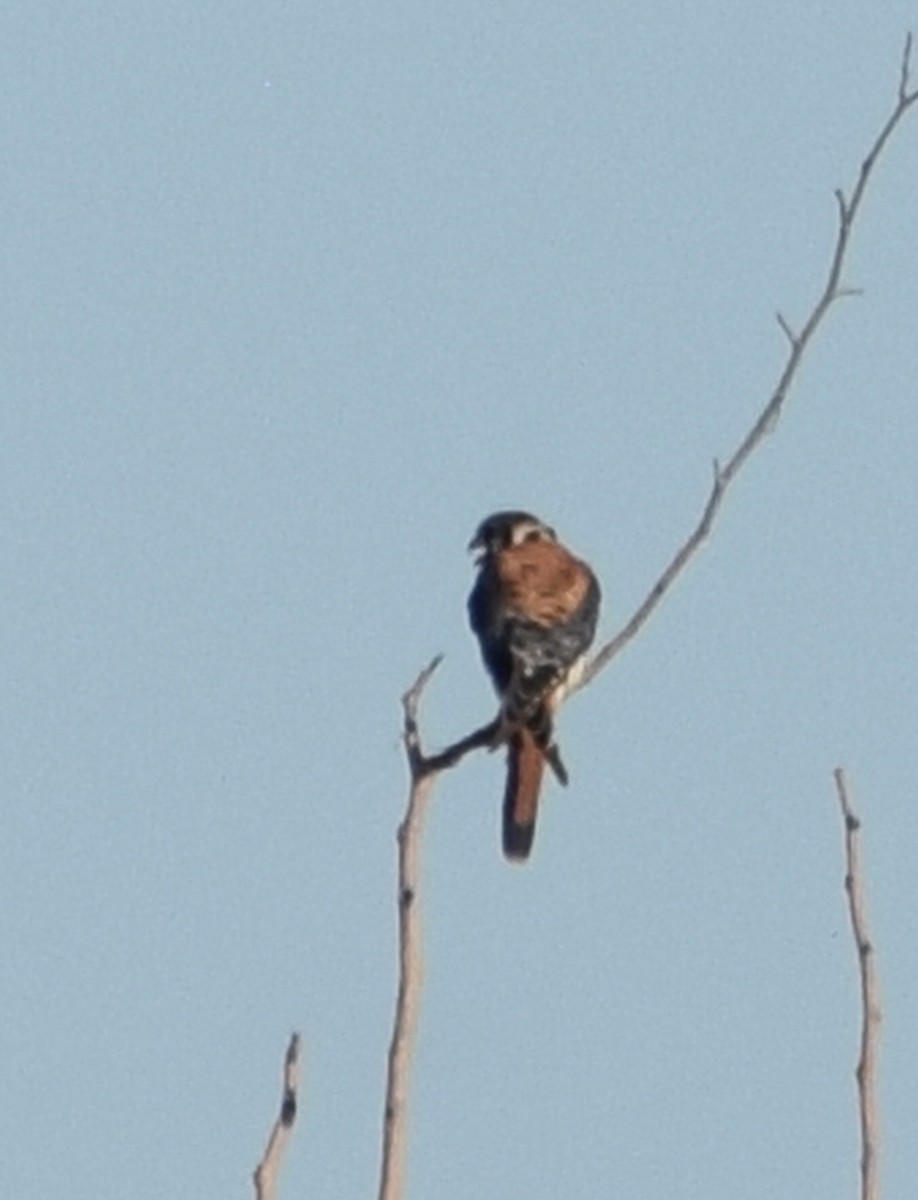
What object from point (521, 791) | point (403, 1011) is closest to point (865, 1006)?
point (403, 1011)

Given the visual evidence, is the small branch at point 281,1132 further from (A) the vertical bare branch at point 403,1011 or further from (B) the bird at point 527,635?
(B) the bird at point 527,635

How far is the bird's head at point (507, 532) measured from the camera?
10688mm

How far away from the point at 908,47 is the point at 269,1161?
266 centimetres

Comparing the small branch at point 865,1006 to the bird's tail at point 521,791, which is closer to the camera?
the small branch at point 865,1006

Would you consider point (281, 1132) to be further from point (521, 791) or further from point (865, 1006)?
point (521, 791)

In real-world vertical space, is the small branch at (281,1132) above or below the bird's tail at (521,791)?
below

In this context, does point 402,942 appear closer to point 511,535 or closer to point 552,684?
point 552,684

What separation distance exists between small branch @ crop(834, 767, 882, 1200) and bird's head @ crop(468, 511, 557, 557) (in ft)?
15.0

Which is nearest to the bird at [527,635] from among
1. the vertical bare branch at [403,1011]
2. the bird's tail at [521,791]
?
the bird's tail at [521,791]

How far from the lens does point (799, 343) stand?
6.96 m

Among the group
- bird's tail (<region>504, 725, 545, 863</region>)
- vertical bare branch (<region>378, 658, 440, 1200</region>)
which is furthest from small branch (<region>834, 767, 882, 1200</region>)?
bird's tail (<region>504, 725, 545, 863</region>)

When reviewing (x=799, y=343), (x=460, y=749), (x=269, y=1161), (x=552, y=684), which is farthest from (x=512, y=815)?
(x=269, y=1161)

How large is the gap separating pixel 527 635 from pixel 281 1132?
4360mm

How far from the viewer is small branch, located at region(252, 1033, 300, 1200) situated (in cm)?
549
